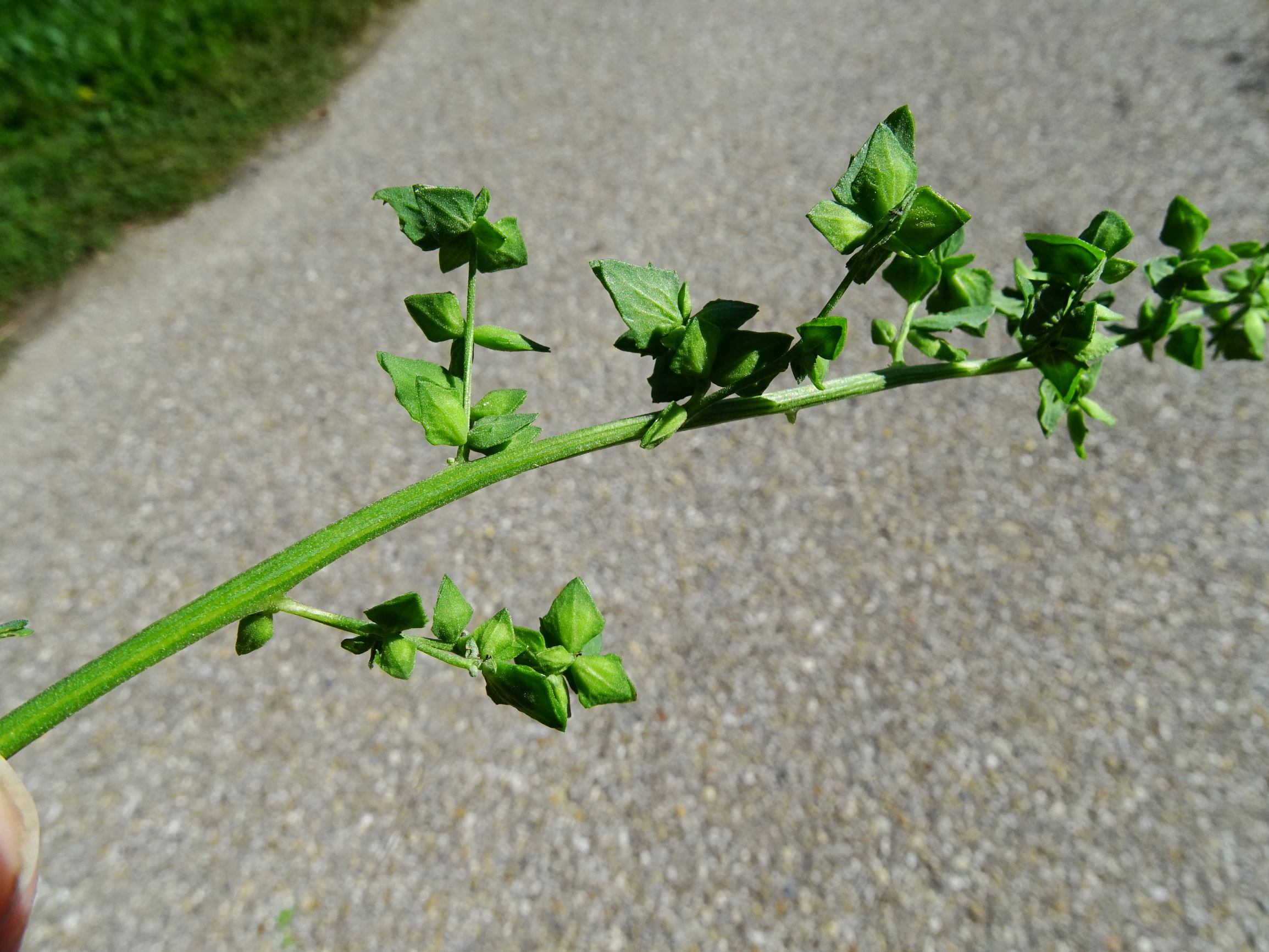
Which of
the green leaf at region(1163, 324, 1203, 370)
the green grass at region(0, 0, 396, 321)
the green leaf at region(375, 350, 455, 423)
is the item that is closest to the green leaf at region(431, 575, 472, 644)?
the green leaf at region(375, 350, 455, 423)

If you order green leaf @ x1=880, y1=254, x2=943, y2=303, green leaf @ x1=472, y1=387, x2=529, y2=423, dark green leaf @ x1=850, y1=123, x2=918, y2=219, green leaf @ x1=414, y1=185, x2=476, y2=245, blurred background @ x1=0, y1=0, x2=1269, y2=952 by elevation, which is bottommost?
blurred background @ x1=0, y1=0, x2=1269, y2=952

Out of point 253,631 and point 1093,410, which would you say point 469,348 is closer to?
point 253,631

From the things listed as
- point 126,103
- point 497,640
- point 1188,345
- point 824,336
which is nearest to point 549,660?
point 497,640

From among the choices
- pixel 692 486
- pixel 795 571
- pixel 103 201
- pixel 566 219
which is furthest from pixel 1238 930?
→ pixel 103 201

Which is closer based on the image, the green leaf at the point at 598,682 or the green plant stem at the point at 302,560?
the green plant stem at the point at 302,560

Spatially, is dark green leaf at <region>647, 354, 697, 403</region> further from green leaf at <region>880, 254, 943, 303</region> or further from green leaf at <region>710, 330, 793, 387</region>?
green leaf at <region>880, 254, 943, 303</region>

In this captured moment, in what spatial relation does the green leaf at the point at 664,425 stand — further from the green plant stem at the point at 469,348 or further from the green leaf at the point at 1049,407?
the green leaf at the point at 1049,407

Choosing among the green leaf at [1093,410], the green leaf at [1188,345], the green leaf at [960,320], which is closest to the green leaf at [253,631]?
the green leaf at [960,320]
